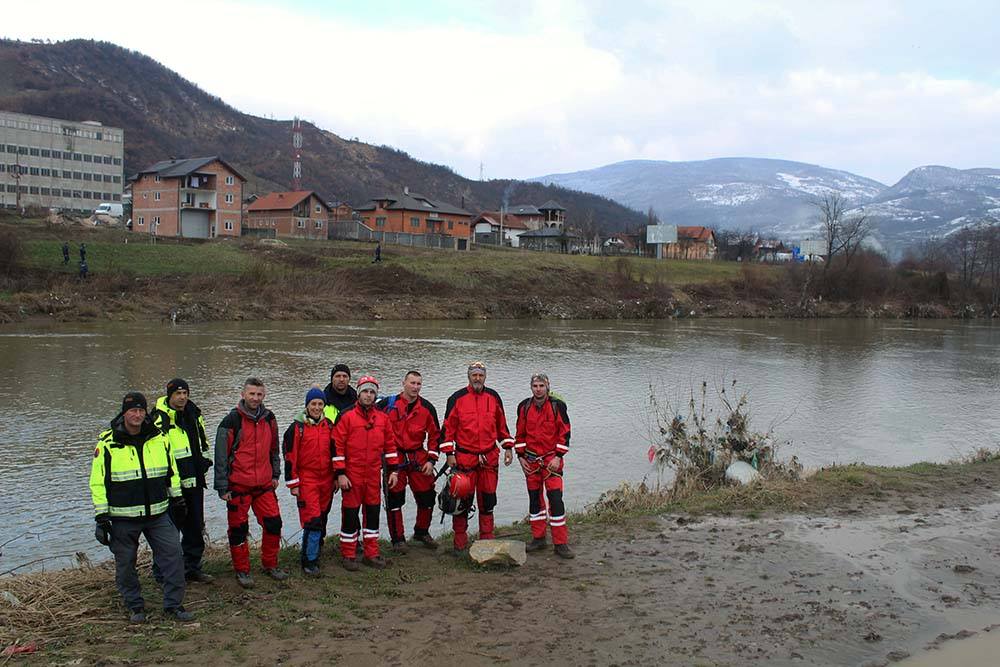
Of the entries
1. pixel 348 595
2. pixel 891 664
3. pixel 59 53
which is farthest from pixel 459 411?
pixel 59 53

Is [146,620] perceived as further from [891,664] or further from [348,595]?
[891,664]

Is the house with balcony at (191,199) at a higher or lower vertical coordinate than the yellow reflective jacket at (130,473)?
higher

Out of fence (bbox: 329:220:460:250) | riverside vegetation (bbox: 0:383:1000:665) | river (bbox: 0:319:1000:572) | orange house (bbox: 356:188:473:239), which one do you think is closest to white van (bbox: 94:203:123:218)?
fence (bbox: 329:220:460:250)

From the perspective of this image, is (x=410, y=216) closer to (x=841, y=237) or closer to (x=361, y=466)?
(x=841, y=237)

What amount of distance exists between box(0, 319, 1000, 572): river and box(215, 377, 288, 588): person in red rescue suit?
254cm

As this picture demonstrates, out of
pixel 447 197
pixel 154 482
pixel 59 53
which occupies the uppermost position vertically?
pixel 59 53

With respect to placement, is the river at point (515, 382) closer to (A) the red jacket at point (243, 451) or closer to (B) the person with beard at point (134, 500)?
(A) the red jacket at point (243, 451)

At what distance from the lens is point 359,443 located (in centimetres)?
734

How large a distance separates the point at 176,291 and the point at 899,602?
42.8 m

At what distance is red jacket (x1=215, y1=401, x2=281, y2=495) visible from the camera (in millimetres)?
6770

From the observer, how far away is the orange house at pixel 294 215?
72875 mm

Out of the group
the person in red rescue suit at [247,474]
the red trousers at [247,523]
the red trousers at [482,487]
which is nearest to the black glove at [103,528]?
the person in red rescue suit at [247,474]

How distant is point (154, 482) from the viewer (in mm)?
5996

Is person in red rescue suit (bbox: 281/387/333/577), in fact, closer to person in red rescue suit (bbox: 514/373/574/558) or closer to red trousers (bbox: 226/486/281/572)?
red trousers (bbox: 226/486/281/572)
